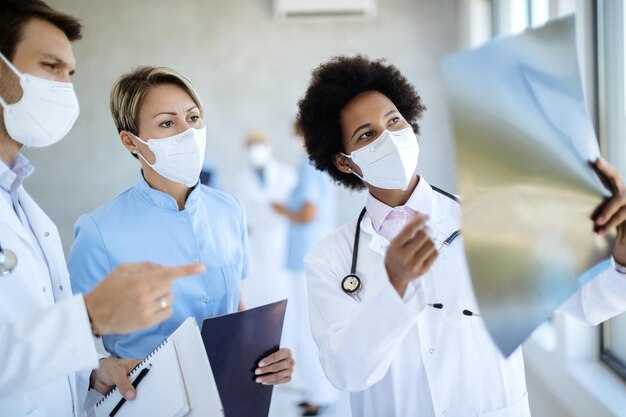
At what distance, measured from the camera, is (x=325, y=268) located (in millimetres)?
1318

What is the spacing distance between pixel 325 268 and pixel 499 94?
25.0 inches

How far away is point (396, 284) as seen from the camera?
0.98 m

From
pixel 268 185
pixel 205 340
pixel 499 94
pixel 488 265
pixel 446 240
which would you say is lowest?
pixel 268 185

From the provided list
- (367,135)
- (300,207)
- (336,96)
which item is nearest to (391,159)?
(367,135)

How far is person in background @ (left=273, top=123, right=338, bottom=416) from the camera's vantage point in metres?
3.31

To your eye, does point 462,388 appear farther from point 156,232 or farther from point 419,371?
point 156,232

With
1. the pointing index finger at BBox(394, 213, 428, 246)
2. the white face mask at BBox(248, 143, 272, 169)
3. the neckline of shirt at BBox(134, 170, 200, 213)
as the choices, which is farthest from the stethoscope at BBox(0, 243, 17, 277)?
the white face mask at BBox(248, 143, 272, 169)

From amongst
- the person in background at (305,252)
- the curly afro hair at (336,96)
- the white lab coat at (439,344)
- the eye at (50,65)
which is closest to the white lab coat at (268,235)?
the person in background at (305,252)

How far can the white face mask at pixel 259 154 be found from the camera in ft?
15.1

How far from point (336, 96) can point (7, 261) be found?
2.95 feet

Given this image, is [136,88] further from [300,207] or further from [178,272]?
[300,207]

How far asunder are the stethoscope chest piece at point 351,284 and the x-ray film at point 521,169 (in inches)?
18.6

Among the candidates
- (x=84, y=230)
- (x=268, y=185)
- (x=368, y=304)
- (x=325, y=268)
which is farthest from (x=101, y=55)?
(x=368, y=304)

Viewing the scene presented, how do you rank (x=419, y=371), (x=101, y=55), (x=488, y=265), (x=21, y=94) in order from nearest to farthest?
(x=488, y=265) < (x=21, y=94) < (x=419, y=371) < (x=101, y=55)
